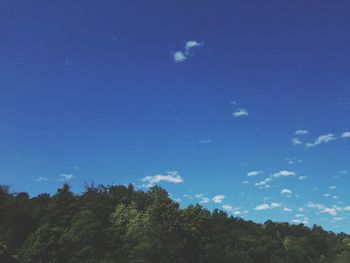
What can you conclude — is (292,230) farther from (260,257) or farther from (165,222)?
(165,222)

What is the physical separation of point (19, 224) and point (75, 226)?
48.9 ft

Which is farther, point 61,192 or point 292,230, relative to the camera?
point 292,230

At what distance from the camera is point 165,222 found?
7931 centimetres

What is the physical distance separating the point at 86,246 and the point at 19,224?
17.9 meters

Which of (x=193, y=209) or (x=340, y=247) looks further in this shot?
(x=340, y=247)

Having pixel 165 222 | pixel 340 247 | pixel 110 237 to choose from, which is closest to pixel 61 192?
pixel 110 237

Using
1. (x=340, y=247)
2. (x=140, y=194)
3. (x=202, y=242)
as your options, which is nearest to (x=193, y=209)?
(x=202, y=242)

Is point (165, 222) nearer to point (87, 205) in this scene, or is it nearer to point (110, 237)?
point (110, 237)

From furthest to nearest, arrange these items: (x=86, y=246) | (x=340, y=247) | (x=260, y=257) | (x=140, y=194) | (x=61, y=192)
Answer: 1. (x=340, y=247)
2. (x=260, y=257)
3. (x=140, y=194)
4. (x=61, y=192)
5. (x=86, y=246)

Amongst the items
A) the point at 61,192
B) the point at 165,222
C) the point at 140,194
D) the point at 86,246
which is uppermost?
the point at 140,194

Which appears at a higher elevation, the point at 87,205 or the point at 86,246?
the point at 87,205

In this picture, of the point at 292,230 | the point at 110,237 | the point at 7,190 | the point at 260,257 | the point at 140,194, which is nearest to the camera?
the point at 110,237

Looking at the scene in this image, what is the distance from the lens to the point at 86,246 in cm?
7506

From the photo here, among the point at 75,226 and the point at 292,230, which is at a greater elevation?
the point at 292,230
